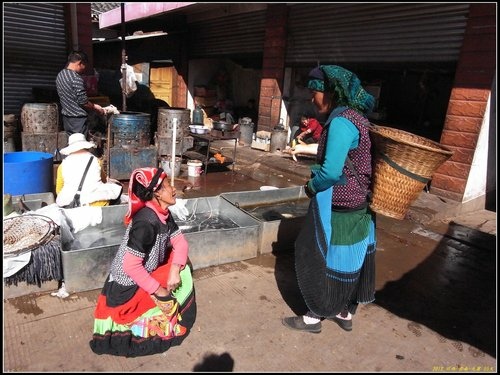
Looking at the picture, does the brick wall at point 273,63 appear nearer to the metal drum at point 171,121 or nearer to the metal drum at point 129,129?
the metal drum at point 171,121

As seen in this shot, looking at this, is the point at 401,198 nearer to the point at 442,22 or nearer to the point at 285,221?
the point at 285,221

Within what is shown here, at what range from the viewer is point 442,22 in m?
6.29

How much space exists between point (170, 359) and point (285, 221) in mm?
2130

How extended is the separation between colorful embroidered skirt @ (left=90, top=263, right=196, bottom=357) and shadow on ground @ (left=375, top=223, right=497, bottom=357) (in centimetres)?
204

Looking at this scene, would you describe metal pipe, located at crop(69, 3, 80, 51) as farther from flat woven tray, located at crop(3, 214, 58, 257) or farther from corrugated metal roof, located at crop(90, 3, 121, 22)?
corrugated metal roof, located at crop(90, 3, 121, 22)

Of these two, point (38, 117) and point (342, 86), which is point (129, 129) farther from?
point (342, 86)

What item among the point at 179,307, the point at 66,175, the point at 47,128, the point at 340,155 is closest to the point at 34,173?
the point at 66,175

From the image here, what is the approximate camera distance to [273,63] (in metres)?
9.77

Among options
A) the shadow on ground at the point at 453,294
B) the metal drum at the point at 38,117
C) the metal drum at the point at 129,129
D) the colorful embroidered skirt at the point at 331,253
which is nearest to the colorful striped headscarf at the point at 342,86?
the colorful embroidered skirt at the point at 331,253

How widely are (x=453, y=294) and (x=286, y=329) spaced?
1.93 meters

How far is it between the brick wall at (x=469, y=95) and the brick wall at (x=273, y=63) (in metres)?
4.74

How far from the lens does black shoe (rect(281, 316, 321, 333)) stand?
2912mm

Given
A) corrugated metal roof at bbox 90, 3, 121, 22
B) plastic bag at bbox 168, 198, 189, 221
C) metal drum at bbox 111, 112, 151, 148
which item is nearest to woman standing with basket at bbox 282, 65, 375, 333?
plastic bag at bbox 168, 198, 189, 221

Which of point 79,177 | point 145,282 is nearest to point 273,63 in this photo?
point 79,177
